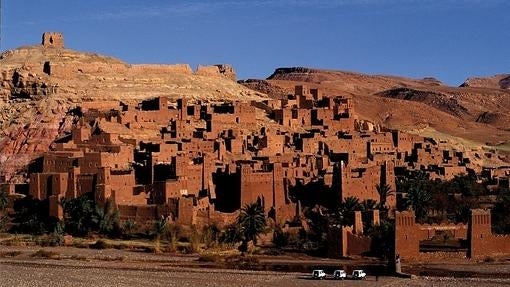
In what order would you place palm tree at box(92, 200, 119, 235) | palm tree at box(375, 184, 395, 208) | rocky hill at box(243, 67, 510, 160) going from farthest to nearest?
rocky hill at box(243, 67, 510, 160) < palm tree at box(375, 184, 395, 208) < palm tree at box(92, 200, 119, 235)

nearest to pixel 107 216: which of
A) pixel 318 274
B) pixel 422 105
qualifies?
pixel 318 274

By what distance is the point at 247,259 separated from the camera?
3803cm

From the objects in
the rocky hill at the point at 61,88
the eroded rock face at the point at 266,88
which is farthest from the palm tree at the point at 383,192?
the eroded rock face at the point at 266,88

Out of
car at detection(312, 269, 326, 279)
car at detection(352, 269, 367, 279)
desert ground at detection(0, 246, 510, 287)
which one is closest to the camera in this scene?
desert ground at detection(0, 246, 510, 287)

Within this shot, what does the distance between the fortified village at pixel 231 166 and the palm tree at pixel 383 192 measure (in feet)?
0.44

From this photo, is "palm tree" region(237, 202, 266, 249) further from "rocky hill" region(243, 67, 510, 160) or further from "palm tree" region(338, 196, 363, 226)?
"rocky hill" region(243, 67, 510, 160)

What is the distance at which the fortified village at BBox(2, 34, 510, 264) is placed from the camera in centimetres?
4047

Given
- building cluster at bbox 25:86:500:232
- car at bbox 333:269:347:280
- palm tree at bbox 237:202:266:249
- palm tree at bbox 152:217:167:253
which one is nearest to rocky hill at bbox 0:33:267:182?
building cluster at bbox 25:86:500:232

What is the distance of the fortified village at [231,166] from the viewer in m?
40.5

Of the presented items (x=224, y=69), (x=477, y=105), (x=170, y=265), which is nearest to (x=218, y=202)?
(x=170, y=265)

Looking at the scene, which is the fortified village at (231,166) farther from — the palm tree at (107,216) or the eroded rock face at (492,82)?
the eroded rock face at (492,82)

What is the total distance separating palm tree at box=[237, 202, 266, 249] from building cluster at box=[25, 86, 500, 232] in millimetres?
1621

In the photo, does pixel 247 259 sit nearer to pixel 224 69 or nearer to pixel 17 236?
pixel 17 236

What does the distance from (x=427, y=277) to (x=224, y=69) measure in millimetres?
44537
